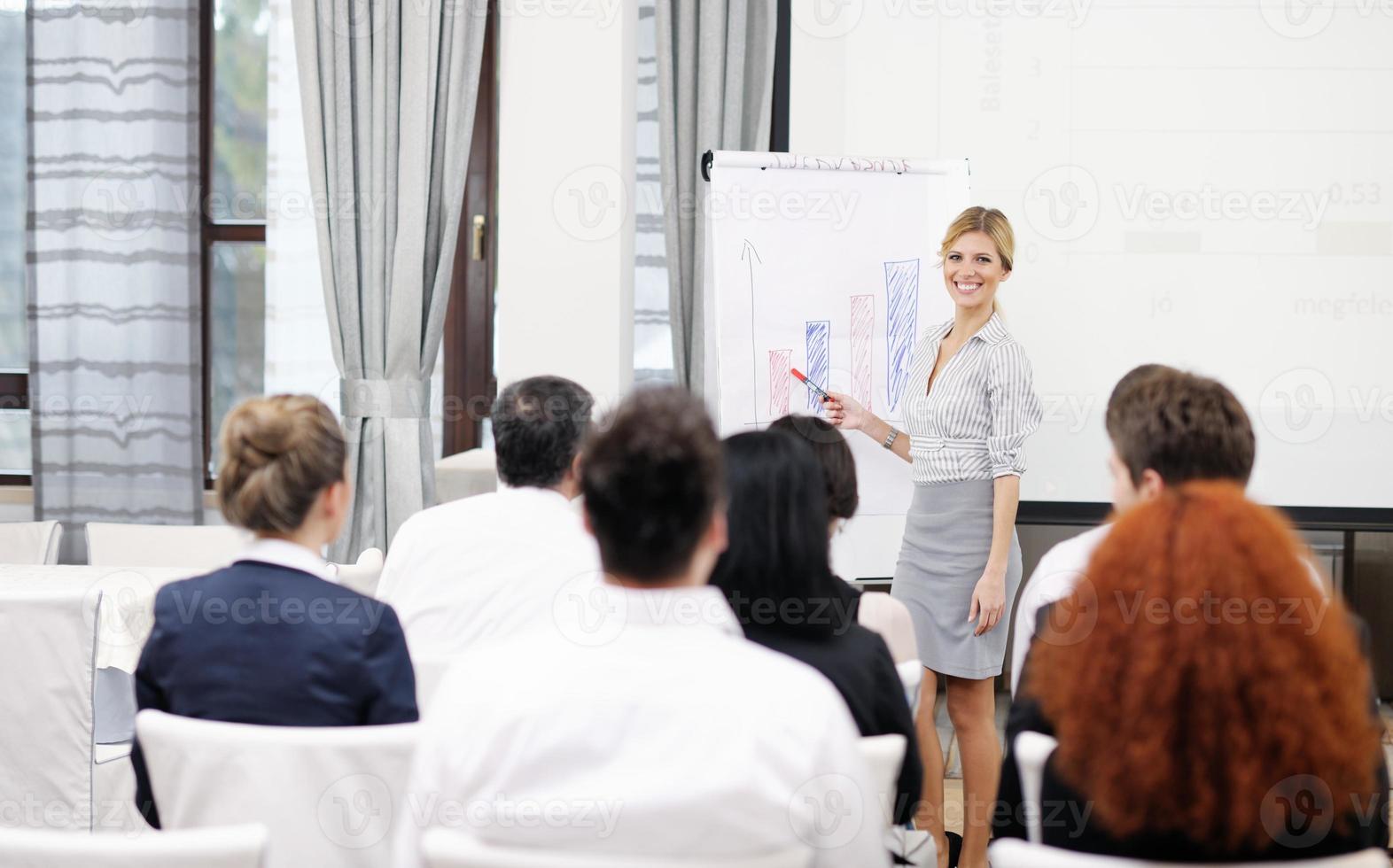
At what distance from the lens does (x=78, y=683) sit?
2125 millimetres

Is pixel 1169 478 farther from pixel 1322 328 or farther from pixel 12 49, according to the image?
pixel 12 49

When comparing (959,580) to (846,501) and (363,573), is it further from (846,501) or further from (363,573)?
(363,573)

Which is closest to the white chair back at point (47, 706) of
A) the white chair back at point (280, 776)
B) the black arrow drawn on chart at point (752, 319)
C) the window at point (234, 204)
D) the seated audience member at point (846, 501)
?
the white chair back at point (280, 776)

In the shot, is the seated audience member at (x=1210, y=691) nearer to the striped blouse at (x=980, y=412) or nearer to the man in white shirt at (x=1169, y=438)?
the man in white shirt at (x=1169, y=438)

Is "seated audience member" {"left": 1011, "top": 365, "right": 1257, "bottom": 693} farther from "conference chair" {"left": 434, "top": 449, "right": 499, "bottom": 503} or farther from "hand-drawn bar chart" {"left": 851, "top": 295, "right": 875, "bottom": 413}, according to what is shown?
"conference chair" {"left": 434, "top": 449, "right": 499, "bottom": 503}

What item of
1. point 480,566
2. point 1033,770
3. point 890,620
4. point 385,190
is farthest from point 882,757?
point 385,190

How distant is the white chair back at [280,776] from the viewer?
1251 mm

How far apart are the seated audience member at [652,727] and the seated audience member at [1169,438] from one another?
57 cm

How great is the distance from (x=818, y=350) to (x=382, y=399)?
4.77 feet

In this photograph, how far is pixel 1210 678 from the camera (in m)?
0.93

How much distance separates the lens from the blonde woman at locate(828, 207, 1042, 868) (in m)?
2.50

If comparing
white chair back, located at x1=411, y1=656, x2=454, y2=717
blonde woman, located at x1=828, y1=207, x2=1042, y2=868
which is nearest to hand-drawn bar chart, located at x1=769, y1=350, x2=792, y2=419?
blonde woman, located at x1=828, y1=207, x2=1042, y2=868

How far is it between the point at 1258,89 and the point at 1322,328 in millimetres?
696

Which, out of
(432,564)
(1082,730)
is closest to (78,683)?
(432,564)
